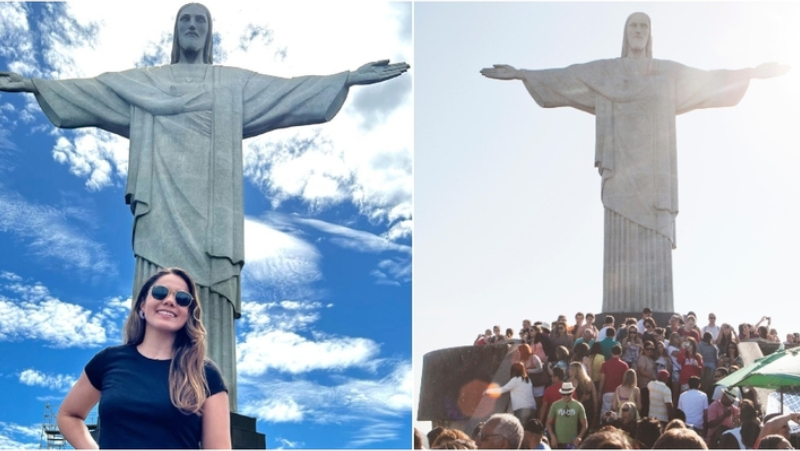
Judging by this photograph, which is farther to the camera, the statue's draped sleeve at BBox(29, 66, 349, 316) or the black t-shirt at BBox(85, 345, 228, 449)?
the statue's draped sleeve at BBox(29, 66, 349, 316)

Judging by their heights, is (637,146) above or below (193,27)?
below

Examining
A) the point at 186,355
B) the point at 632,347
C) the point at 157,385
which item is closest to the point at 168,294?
the point at 186,355

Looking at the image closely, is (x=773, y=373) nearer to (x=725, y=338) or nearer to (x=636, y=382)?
(x=636, y=382)

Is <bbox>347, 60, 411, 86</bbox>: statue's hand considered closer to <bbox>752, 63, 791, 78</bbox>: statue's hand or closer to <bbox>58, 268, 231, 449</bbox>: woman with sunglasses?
<bbox>752, 63, 791, 78</bbox>: statue's hand

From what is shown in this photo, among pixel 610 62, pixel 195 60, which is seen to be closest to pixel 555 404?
pixel 195 60

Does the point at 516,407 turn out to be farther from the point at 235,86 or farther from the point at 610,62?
the point at 610,62

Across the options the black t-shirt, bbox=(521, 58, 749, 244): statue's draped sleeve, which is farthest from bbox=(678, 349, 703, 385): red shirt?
the black t-shirt
